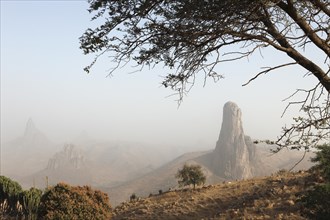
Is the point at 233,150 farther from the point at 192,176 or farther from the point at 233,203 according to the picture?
the point at 233,203

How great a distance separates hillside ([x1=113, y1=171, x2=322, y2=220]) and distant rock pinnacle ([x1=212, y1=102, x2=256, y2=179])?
111360 millimetres

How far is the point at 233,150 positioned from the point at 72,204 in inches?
5909

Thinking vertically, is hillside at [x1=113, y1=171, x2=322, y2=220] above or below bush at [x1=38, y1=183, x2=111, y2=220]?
below

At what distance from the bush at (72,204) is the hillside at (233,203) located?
16.5ft

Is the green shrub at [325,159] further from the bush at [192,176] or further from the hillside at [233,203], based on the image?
the bush at [192,176]

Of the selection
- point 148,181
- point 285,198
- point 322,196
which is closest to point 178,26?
point 322,196

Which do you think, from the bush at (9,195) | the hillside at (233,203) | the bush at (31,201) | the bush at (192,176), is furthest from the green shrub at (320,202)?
the bush at (192,176)

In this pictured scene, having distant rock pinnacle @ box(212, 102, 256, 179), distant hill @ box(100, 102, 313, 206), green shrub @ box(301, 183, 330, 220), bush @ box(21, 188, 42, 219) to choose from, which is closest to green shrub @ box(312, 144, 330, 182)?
green shrub @ box(301, 183, 330, 220)

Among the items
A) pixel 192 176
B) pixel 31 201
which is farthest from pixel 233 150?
pixel 31 201

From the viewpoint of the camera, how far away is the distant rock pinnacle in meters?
146

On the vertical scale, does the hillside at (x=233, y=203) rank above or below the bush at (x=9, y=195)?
below

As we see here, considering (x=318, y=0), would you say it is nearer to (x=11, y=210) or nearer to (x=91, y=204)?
(x=91, y=204)

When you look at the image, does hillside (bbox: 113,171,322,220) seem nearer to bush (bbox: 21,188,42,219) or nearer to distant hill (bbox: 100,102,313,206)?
bush (bbox: 21,188,42,219)

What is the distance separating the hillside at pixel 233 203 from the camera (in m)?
19.6
